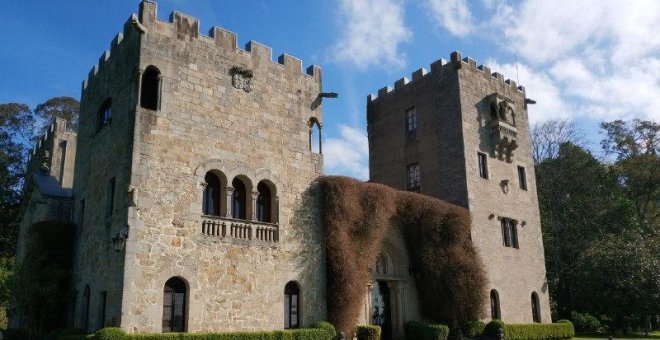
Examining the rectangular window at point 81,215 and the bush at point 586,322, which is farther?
the bush at point 586,322

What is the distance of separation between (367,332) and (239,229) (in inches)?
240

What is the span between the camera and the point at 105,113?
20.7 metres

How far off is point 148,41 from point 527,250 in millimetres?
20756

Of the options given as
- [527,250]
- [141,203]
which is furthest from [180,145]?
[527,250]

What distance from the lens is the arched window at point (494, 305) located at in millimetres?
25219

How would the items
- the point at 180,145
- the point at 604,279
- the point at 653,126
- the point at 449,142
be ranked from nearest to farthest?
the point at 180,145
the point at 449,142
the point at 604,279
the point at 653,126

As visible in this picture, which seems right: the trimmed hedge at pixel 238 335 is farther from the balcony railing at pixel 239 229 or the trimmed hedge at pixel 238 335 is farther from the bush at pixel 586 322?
the bush at pixel 586 322

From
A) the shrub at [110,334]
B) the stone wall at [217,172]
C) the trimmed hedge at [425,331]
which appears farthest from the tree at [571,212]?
the shrub at [110,334]

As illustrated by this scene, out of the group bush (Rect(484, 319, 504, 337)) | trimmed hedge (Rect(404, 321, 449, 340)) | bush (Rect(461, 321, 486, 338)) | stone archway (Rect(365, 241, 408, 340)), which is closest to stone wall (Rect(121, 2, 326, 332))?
stone archway (Rect(365, 241, 408, 340))

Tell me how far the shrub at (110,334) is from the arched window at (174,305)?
64.1 inches

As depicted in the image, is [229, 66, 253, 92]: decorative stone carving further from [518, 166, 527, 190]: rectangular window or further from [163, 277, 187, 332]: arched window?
[518, 166, 527, 190]: rectangular window

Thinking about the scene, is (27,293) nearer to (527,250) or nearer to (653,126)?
(527,250)

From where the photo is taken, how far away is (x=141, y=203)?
1631 centimetres

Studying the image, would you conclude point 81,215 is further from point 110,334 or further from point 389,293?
point 389,293
